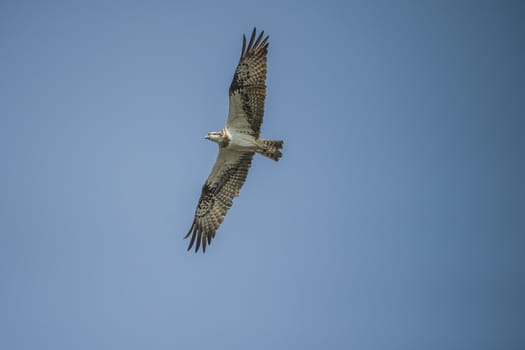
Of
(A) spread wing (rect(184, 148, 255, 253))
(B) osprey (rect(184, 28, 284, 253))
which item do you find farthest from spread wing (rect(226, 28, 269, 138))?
(A) spread wing (rect(184, 148, 255, 253))

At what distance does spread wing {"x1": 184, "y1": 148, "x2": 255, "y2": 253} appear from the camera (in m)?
16.5

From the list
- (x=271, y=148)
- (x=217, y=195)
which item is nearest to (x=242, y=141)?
(x=271, y=148)

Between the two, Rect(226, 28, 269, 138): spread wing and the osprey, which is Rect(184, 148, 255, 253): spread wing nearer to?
the osprey

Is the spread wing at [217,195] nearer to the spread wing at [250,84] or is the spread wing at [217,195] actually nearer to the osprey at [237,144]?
the osprey at [237,144]

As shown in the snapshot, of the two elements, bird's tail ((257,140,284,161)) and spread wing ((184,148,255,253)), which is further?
spread wing ((184,148,255,253))

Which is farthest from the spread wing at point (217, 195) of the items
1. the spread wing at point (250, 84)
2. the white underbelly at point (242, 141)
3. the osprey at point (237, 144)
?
the spread wing at point (250, 84)

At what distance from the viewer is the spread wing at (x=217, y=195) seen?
1655 cm

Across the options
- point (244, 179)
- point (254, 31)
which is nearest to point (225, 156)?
point (244, 179)

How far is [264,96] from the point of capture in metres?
15.3

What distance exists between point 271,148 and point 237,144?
86 centimetres

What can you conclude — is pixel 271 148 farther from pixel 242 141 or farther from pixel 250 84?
pixel 250 84

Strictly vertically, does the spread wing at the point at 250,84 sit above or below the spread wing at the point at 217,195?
above

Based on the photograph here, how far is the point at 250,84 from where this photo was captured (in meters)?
15.2

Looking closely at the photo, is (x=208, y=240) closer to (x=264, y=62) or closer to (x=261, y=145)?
(x=261, y=145)
